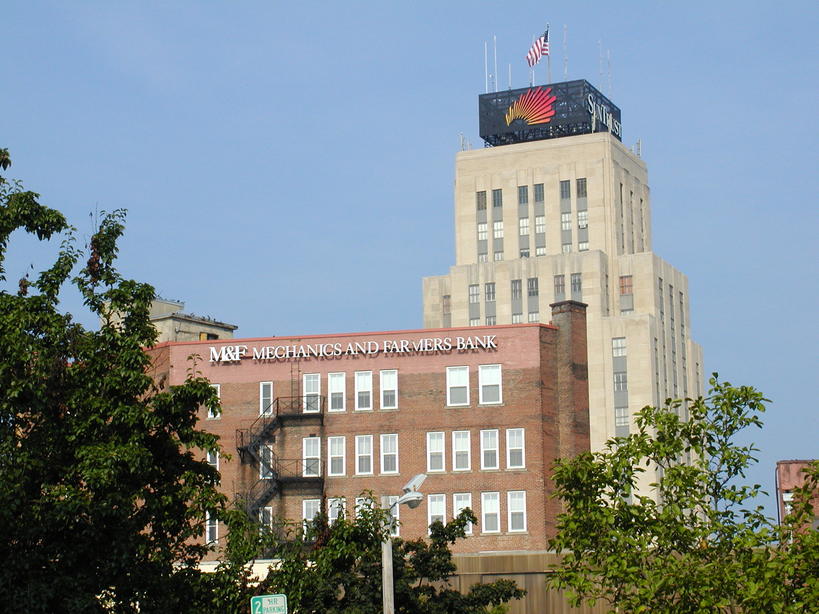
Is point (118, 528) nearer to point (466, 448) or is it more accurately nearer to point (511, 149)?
point (466, 448)

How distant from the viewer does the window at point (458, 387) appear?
7575 cm

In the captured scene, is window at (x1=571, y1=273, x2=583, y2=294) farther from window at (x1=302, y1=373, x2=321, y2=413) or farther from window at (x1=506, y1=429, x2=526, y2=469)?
window at (x1=506, y1=429, x2=526, y2=469)

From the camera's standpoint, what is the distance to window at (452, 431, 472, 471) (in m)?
75.1

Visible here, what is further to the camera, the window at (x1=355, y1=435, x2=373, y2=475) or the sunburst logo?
the sunburst logo

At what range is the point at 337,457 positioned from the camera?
7694cm

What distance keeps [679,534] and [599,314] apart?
122m

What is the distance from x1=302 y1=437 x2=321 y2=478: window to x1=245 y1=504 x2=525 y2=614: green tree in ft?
93.7

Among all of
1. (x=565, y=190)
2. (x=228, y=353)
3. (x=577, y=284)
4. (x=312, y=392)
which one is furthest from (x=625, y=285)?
(x=228, y=353)

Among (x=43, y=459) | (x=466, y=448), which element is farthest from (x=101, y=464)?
(x=466, y=448)

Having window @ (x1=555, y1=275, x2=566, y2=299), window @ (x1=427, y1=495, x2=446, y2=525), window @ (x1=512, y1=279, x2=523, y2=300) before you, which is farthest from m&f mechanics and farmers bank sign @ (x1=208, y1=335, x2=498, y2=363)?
window @ (x1=512, y1=279, x2=523, y2=300)

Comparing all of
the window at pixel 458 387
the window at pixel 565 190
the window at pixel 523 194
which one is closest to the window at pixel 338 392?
the window at pixel 458 387

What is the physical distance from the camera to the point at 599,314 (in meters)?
150

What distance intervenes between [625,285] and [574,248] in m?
9.11

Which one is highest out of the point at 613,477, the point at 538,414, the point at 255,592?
the point at 538,414
